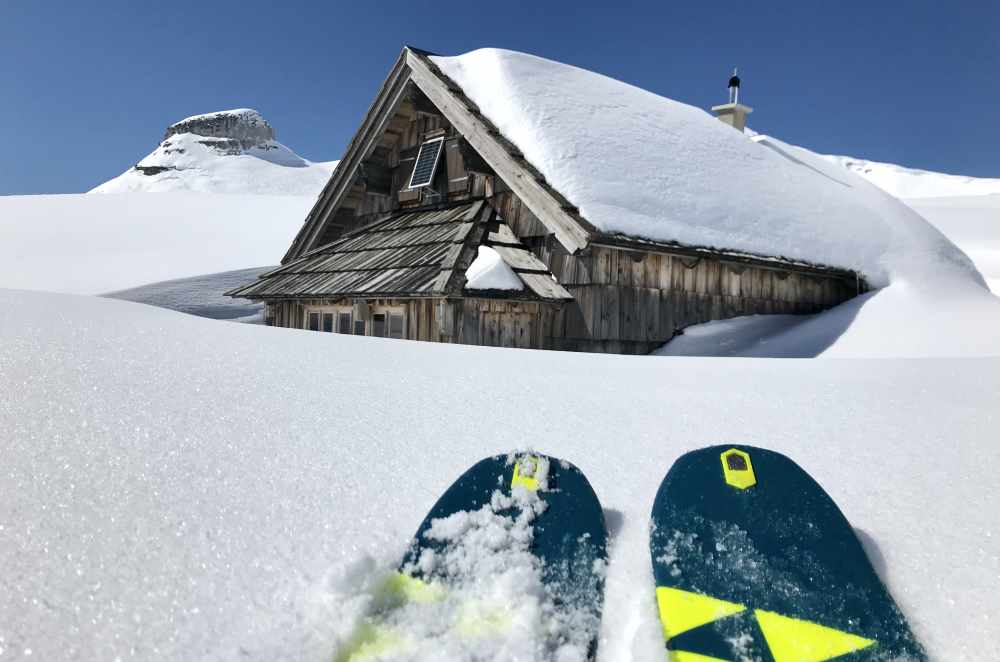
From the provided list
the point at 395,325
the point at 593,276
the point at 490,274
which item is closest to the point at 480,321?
the point at 490,274

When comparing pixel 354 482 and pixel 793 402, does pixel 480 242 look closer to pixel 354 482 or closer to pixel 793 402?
pixel 793 402

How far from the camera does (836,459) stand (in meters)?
2.36

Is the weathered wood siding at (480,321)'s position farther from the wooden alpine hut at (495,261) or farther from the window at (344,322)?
the window at (344,322)

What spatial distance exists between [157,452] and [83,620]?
2.73 feet

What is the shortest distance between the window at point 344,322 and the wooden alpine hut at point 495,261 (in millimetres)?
31

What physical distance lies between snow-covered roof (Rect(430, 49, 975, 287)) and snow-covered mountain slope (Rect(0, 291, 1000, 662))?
5009 mm

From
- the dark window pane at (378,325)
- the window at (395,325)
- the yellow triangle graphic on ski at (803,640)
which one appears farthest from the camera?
the dark window pane at (378,325)

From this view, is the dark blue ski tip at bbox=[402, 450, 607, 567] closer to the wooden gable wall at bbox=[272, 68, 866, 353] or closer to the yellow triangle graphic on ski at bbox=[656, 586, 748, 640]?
the yellow triangle graphic on ski at bbox=[656, 586, 748, 640]

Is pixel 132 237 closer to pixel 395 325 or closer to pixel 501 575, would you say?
pixel 395 325

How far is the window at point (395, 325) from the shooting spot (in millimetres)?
8164

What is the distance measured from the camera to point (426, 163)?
34.9 feet

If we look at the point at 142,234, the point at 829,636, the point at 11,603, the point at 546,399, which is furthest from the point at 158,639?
the point at 142,234

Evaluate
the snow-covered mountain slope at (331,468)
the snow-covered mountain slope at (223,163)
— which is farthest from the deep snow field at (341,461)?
the snow-covered mountain slope at (223,163)

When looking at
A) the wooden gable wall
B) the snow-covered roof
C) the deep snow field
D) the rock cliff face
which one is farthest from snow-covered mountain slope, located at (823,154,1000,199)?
the rock cliff face
